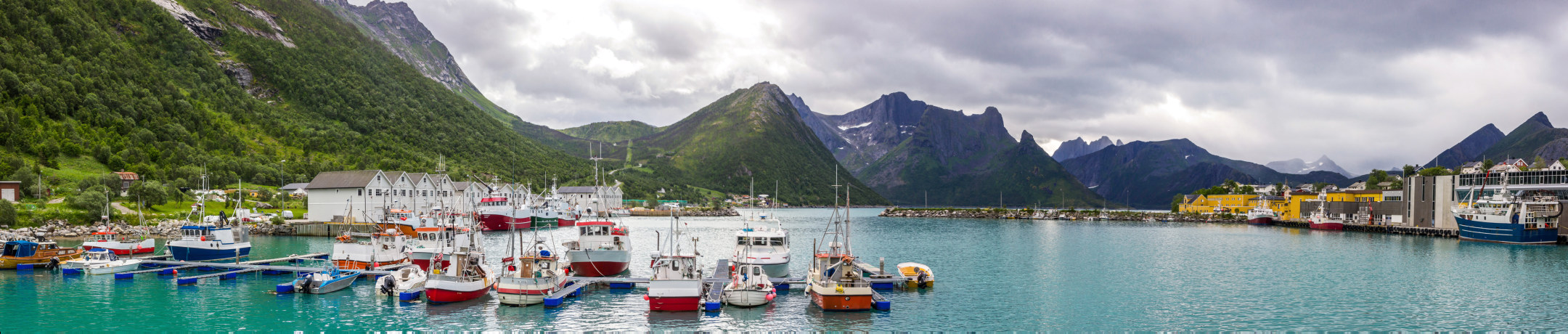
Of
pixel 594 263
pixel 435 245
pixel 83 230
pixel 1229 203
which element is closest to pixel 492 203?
pixel 83 230

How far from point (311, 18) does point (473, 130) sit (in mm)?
51803

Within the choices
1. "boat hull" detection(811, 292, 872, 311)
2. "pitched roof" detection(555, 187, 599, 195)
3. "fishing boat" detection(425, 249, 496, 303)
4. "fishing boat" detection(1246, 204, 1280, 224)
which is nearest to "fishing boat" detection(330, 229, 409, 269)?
"fishing boat" detection(425, 249, 496, 303)

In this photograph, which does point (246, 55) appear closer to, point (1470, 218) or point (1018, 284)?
point (1018, 284)

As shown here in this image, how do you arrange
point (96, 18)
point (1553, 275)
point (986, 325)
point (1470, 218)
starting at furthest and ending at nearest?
point (96, 18), point (1470, 218), point (1553, 275), point (986, 325)

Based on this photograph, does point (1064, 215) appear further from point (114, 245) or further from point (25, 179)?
point (25, 179)

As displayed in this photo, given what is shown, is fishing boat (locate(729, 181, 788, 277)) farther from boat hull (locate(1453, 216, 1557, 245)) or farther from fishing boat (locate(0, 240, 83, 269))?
boat hull (locate(1453, 216, 1557, 245))

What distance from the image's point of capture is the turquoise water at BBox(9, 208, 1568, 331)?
29047 mm

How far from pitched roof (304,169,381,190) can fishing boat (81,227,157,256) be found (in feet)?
114

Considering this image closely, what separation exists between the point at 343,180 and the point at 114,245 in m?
42.9

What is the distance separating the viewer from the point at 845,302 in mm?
31406

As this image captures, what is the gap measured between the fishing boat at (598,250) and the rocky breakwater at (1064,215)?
128759 millimetres

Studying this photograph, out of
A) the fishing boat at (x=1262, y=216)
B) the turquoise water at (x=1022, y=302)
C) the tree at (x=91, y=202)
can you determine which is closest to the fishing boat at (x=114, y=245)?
the turquoise water at (x=1022, y=302)

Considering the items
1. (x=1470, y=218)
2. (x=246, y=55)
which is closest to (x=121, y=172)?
(x=246, y=55)

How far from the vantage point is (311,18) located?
634ft
